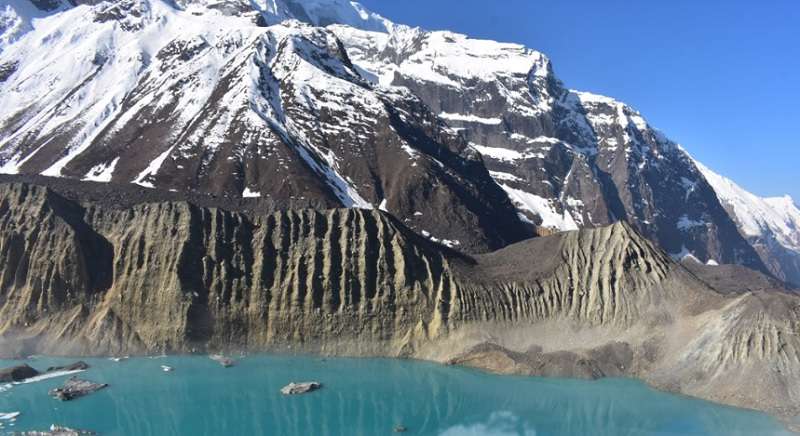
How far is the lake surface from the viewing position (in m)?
49.5

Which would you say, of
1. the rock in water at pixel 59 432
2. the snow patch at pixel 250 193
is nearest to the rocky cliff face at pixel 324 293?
the rock in water at pixel 59 432

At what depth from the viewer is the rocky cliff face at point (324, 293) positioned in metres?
68.7

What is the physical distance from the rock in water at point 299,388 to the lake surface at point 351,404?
2.12ft

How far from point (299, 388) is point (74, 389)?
15.1 metres

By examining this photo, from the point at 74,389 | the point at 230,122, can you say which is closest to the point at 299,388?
the point at 74,389

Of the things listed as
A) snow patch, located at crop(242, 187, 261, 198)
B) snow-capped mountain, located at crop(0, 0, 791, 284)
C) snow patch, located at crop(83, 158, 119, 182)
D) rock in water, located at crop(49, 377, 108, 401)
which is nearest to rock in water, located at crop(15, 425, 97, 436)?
rock in water, located at crop(49, 377, 108, 401)

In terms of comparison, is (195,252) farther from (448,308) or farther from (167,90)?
(167,90)

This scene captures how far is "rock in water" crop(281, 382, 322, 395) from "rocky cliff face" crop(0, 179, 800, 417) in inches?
513

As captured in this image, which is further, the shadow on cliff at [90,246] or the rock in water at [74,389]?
the shadow on cliff at [90,246]

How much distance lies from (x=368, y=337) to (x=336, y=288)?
213 inches

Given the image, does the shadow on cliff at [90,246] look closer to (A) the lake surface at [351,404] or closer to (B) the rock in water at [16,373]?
(A) the lake surface at [351,404]

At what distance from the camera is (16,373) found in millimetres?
58000

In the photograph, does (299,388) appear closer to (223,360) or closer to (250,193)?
(223,360)

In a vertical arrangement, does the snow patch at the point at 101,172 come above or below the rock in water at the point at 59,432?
above
